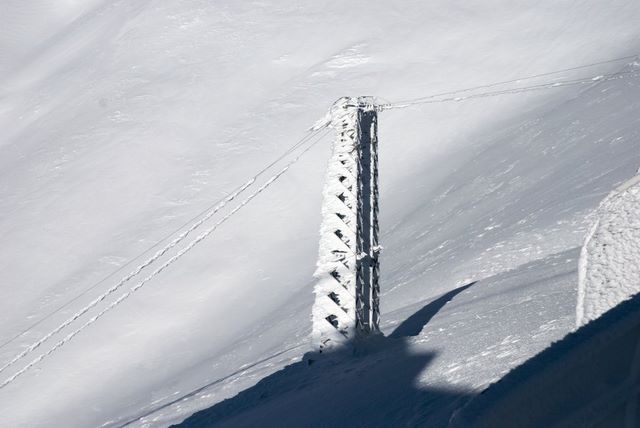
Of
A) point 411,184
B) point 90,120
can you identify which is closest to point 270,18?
point 90,120

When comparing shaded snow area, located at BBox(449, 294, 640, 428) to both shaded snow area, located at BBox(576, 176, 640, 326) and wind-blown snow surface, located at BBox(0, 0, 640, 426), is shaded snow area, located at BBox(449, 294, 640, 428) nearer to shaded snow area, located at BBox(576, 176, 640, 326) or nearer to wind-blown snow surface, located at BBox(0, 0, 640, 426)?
shaded snow area, located at BBox(576, 176, 640, 326)

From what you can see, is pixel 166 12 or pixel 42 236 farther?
pixel 166 12

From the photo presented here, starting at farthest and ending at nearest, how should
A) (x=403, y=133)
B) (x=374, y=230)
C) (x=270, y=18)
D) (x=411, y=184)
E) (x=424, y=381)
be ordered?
1. (x=270, y=18)
2. (x=403, y=133)
3. (x=411, y=184)
4. (x=374, y=230)
5. (x=424, y=381)

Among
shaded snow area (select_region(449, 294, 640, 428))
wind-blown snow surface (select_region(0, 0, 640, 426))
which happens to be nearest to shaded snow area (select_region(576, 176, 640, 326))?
wind-blown snow surface (select_region(0, 0, 640, 426))

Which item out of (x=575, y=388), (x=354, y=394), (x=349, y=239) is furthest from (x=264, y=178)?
(x=575, y=388)

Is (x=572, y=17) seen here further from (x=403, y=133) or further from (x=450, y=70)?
(x=403, y=133)

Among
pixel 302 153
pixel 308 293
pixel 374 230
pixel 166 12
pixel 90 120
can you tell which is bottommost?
pixel 308 293
